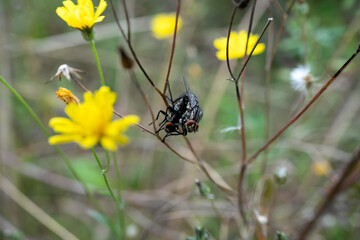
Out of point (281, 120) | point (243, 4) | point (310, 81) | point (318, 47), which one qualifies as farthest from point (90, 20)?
point (281, 120)

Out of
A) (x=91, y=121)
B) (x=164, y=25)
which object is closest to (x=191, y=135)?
(x=164, y=25)

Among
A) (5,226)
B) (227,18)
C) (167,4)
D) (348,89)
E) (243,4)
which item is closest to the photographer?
(243,4)

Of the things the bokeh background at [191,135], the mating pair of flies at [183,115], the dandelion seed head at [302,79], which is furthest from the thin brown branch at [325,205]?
the mating pair of flies at [183,115]

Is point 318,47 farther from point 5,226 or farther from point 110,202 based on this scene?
point 5,226

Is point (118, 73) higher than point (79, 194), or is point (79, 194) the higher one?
point (118, 73)

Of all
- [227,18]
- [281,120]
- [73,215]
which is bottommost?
[73,215]

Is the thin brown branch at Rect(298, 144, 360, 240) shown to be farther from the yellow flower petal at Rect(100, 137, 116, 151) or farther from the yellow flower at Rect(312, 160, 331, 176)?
the yellow flower petal at Rect(100, 137, 116, 151)

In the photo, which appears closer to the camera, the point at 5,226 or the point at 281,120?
the point at 5,226

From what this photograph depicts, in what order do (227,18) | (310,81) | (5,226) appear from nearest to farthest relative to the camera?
(310,81), (5,226), (227,18)
